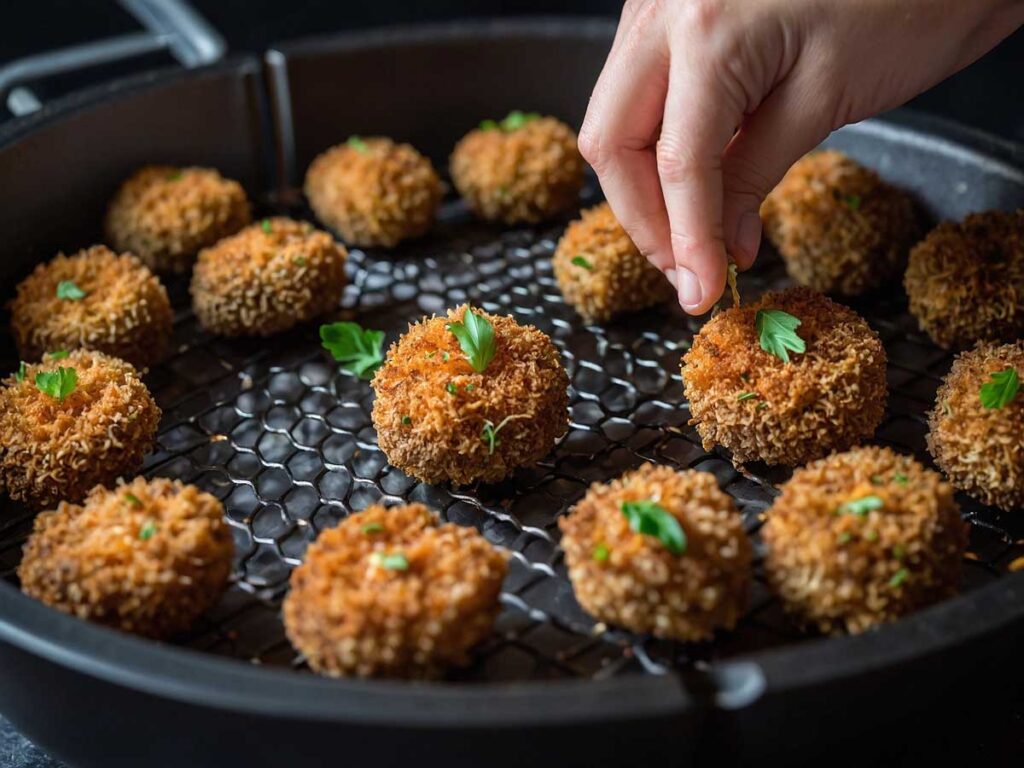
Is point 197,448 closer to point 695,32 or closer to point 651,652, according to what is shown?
point 651,652

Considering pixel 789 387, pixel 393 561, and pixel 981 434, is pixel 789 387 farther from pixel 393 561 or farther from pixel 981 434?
pixel 393 561

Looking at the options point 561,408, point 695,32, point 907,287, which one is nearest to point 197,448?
point 561,408

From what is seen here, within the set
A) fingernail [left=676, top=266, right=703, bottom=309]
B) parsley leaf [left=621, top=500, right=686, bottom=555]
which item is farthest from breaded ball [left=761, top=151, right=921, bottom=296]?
parsley leaf [left=621, top=500, right=686, bottom=555]

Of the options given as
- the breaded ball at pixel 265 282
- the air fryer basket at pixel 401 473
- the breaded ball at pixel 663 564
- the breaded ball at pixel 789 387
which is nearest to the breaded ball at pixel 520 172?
the air fryer basket at pixel 401 473

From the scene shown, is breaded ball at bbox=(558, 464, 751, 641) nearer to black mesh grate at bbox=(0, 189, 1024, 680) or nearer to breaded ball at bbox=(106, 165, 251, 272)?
black mesh grate at bbox=(0, 189, 1024, 680)

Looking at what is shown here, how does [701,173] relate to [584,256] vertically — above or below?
above

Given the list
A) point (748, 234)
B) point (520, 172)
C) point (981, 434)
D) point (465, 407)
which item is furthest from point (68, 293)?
point (981, 434)
